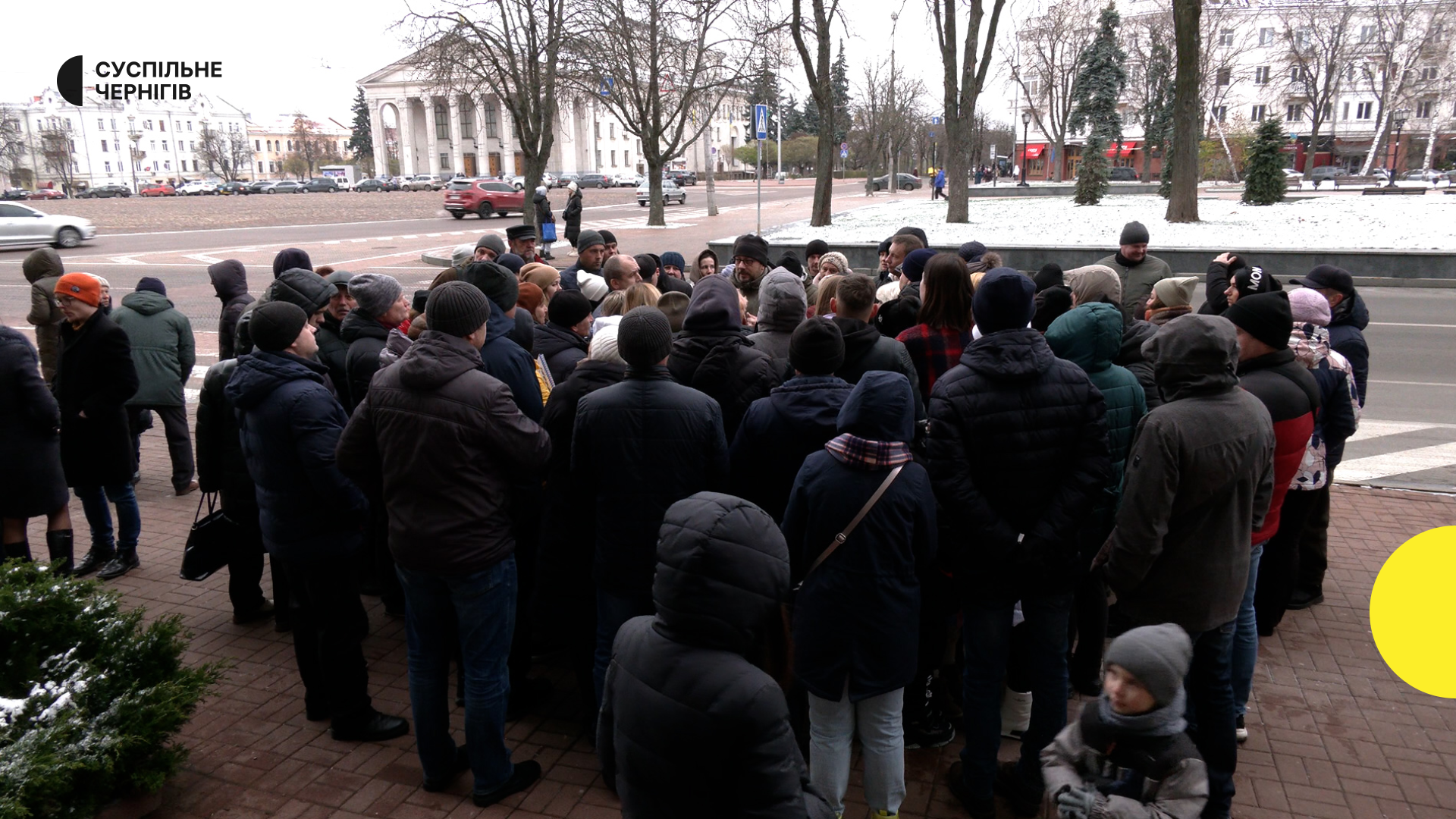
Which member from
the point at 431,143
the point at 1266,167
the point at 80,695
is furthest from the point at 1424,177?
the point at 431,143

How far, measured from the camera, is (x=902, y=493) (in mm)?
3107

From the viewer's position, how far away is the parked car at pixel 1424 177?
56500mm

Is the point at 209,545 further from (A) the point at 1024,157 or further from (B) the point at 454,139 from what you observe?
(B) the point at 454,139

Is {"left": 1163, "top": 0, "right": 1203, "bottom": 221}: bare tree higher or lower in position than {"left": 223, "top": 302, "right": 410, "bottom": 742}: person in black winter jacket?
higher

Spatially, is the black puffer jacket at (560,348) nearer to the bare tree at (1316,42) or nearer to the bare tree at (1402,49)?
the bare tree at (1316,42)

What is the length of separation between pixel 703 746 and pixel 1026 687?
2597 millimetres

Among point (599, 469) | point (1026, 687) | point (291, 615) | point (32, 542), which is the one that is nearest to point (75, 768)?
point (291, 615)

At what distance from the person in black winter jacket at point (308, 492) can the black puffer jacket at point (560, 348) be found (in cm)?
106

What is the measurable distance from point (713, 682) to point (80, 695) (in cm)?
274

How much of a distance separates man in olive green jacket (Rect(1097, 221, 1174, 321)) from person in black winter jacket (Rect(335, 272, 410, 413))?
5099mm

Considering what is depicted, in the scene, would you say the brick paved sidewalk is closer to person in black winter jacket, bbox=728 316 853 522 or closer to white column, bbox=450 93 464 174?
person in black winter jacket, bbox=728 316 853 522

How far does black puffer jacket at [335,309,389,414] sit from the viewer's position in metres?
4.73

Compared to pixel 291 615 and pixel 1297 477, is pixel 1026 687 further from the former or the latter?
pixel 291 615

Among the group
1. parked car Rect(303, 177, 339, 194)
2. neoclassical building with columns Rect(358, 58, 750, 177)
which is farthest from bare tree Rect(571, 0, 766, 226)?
neoclassical building with columns Rect(358, 58, 750, 177)
